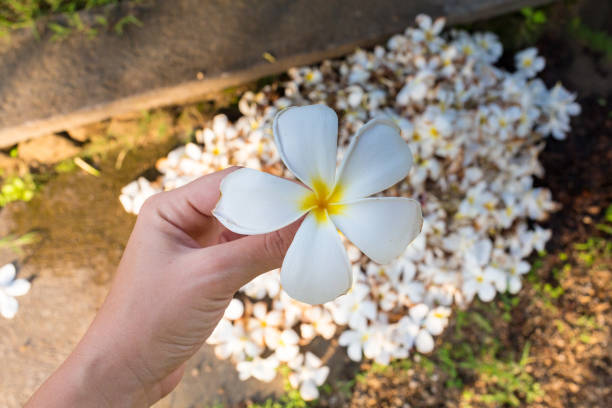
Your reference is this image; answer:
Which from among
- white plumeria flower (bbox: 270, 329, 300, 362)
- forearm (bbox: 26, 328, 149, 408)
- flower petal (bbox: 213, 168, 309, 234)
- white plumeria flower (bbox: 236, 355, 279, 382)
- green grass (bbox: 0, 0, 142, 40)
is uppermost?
flower petal (bbox: 213, 168, 309, 234)

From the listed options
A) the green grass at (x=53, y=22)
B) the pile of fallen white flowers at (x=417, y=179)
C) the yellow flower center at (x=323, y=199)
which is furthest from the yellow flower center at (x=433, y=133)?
the green grass at (x=53, y=22)

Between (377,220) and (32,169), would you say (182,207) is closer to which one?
(377,220)

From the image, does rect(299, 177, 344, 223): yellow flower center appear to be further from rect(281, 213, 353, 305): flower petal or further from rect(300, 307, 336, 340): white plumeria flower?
rect(300, 307, 336, 340): white plumeria flower

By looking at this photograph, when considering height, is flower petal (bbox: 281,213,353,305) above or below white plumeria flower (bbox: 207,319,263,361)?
above

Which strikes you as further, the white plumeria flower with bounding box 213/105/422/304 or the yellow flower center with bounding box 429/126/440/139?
the yellow flower center with bounding box 429/126/440/139

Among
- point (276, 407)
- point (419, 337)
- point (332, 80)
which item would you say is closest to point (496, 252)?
point (419, 337)

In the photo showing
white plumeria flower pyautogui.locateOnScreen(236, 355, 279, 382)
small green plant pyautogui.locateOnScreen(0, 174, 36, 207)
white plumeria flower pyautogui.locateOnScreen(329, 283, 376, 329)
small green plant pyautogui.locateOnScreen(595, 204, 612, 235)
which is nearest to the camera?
white plumeria flower pyautogui.locateOnScreen(329, 283, 376, 329)

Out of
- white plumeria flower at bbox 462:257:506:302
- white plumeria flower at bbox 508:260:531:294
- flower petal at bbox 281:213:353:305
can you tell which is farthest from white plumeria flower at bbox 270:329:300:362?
flower petal at bbox 281:213:353:305

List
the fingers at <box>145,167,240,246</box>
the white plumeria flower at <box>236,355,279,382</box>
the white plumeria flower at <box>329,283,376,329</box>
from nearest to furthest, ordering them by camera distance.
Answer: the fingers at <box>145,167,240,246</box> < the white plumeria flower at <box>329,283,376,329</box> < the white plumeria flower at <box>236,355,279,382</box>
